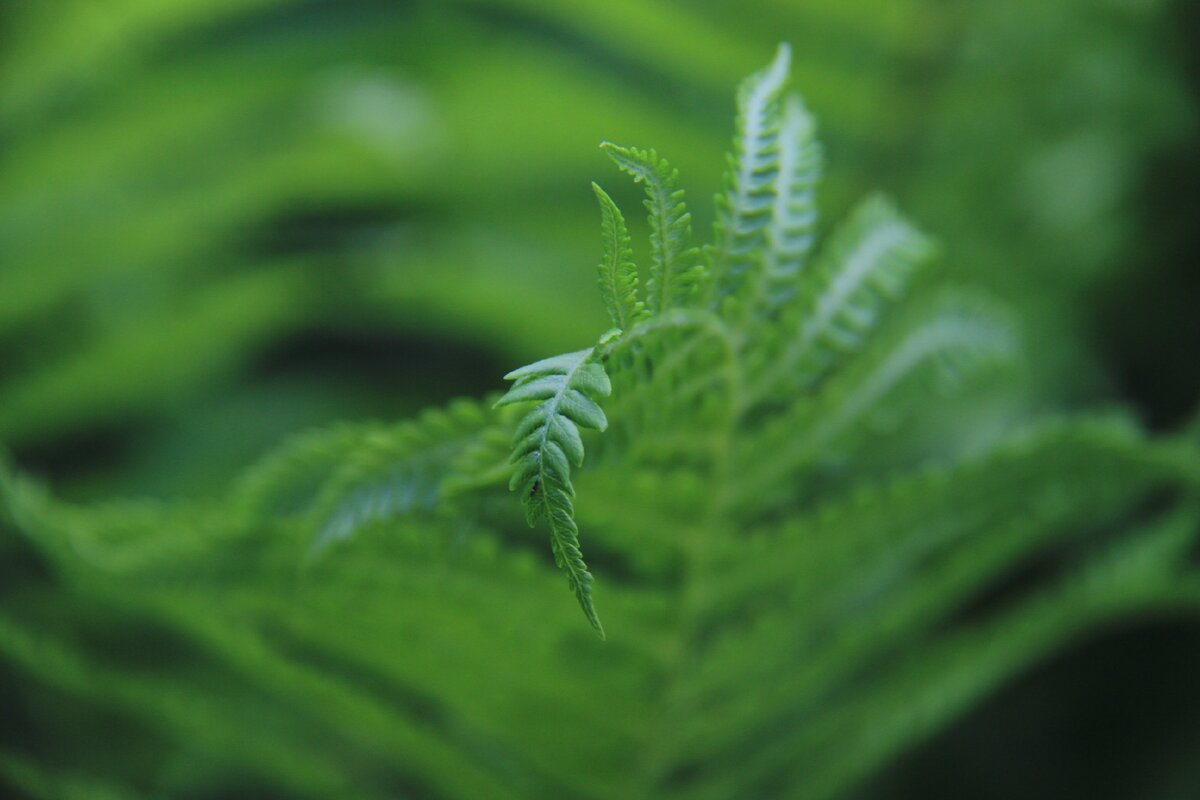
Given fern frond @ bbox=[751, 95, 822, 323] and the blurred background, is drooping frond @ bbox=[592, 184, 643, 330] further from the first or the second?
the blurred background

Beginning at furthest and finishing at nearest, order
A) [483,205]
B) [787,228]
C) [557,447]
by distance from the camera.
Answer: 1. [483,205]
2. [787,228]
3. [557,447]

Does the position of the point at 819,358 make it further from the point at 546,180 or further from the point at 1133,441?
the point at 546,180

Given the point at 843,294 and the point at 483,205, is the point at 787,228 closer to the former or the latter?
the point at 843,294

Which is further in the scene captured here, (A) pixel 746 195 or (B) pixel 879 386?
(B) pixel 879 386

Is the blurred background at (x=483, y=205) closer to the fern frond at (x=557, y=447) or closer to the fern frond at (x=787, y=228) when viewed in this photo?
the fern frond at (x=787, y=228)

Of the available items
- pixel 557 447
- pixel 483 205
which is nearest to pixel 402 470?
pixel 557 447

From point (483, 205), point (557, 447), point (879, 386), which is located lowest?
point (557, 447)

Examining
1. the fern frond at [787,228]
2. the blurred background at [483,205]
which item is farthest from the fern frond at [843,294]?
the blurred background at [483,205]
